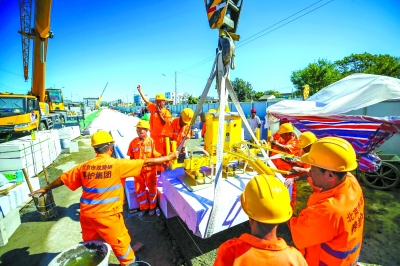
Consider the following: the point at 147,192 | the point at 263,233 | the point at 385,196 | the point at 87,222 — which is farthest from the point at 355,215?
the point at 385,196

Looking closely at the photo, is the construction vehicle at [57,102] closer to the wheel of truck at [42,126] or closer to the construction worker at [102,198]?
the wheel of truck at [42,126]

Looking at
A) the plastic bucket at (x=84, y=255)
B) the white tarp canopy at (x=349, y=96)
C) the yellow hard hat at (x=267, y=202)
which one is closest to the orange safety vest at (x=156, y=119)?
the white tarp canopy at (x=349, y=96)

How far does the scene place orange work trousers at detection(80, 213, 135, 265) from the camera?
2213 mm

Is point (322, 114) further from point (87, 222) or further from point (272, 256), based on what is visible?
point (87, 222)

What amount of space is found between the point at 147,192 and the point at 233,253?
10.6 ft

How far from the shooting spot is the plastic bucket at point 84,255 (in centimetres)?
191

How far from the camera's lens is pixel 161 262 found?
8.96 feet

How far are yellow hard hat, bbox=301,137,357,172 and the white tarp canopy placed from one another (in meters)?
2.58

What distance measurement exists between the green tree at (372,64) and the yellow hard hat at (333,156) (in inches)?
1165

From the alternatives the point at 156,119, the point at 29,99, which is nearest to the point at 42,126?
the point at 29,99

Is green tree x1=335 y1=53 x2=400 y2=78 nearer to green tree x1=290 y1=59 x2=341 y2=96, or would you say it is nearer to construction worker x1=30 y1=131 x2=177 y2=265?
green tree x1=290 y1=59 x2=341 y2=96

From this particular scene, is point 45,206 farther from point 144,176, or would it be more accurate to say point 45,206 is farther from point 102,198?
point 102,198

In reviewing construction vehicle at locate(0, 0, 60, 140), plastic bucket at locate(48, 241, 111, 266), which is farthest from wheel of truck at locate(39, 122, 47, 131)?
plastic bucket at locate(48, 241, 111, 266)

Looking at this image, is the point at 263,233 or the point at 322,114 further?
the point at 322,114
